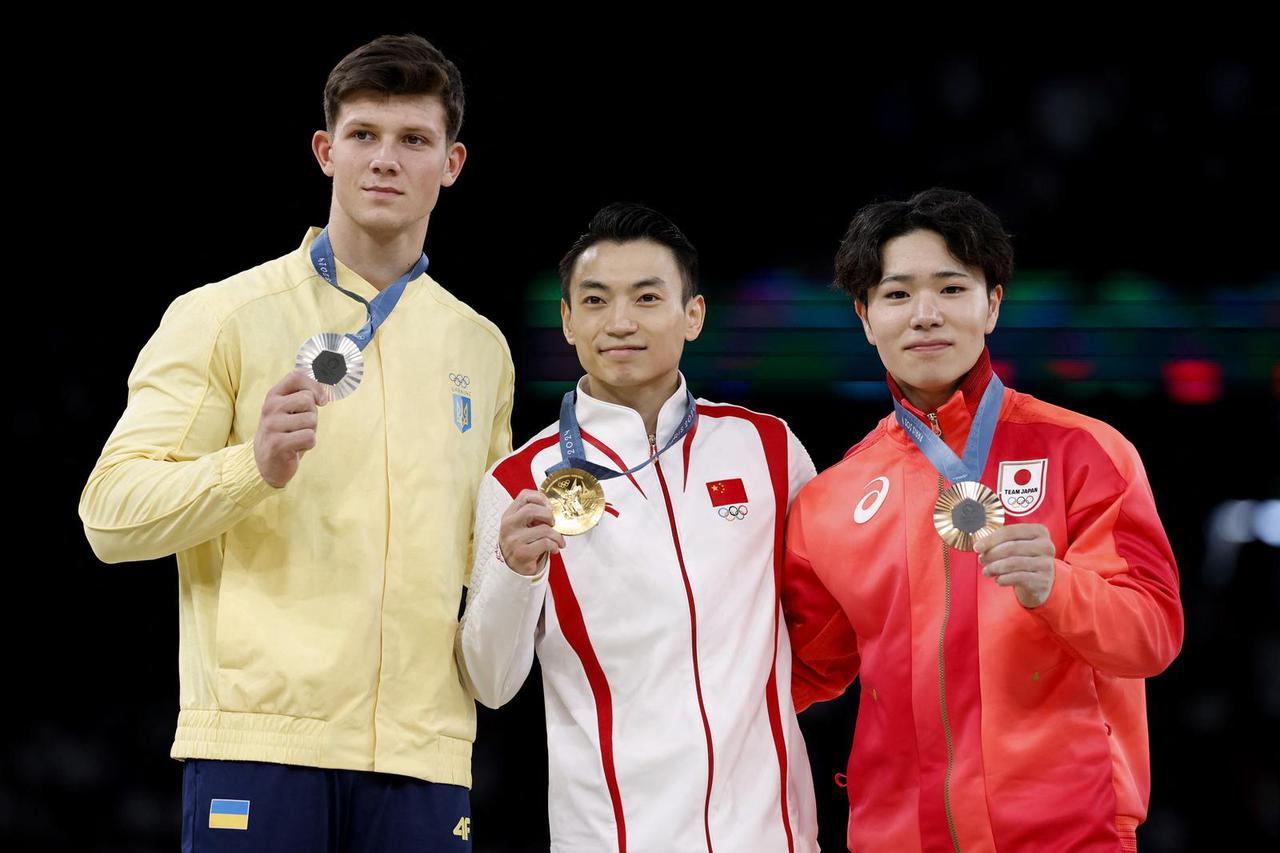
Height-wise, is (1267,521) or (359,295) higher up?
(359,295)

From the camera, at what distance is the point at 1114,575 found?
2150mm

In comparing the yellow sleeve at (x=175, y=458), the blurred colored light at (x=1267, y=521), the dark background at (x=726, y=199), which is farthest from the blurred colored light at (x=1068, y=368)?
the yellow sleeve at (x=175, y=458)

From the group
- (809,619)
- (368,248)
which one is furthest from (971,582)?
(368,248)

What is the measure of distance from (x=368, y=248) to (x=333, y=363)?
390mm

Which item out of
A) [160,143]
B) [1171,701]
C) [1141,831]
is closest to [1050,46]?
[1171,701]

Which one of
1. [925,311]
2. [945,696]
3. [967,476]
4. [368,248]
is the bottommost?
[945,696]

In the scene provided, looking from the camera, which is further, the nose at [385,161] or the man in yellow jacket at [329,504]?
the nose at [385,161]

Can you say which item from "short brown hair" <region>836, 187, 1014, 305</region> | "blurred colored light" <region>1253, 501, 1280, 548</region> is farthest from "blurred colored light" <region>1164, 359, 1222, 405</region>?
"short brown hair" <region>836, 187, 1014, 305</region>

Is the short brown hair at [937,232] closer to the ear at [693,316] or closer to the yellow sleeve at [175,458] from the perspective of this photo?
the ear at [693,316]

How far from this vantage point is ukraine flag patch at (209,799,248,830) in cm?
217

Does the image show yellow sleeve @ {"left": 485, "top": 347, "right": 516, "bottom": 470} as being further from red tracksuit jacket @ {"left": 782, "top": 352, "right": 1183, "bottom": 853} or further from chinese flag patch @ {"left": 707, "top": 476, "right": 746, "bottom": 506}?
red tracksuit jacket @ {"left": 782, "top": 352, "right": 1183, "bottom": 853}

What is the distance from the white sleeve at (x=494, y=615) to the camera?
2320 mm

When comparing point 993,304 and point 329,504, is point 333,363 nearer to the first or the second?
point 329,504

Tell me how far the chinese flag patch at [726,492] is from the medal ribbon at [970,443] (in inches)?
12.7
